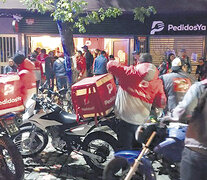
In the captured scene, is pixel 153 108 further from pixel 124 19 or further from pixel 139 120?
pixel 124 19

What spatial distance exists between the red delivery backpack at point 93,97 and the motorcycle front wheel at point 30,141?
123 centimetres

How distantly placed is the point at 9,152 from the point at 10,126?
1.34 ft

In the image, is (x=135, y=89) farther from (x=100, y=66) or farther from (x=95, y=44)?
(x=95, y=44)

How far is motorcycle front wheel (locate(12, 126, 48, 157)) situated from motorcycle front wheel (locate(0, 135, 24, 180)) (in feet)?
2.98

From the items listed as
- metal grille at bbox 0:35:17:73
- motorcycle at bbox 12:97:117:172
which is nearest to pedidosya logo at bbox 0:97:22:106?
motorcycle at bbox 12:97:117:172

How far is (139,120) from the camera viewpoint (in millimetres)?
4094

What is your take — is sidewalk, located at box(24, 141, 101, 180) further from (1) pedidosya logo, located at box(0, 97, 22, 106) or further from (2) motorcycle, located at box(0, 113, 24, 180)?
(1) pedidosya logo, located at box(0, 97, 22, 106)

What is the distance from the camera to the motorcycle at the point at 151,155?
315 cm

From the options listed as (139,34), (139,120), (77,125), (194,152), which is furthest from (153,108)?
(139,34)

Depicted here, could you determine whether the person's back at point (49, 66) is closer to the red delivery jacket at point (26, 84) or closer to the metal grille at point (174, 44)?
the metal grille at point (174, 44)

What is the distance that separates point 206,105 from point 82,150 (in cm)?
267

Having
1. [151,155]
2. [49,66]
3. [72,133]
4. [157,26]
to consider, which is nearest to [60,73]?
[49,66]

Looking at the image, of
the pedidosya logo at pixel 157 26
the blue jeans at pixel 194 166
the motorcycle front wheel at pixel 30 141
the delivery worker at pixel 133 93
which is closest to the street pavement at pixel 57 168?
the motorcycle front wheel at pixel 30 141

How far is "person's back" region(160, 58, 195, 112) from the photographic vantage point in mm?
5352
